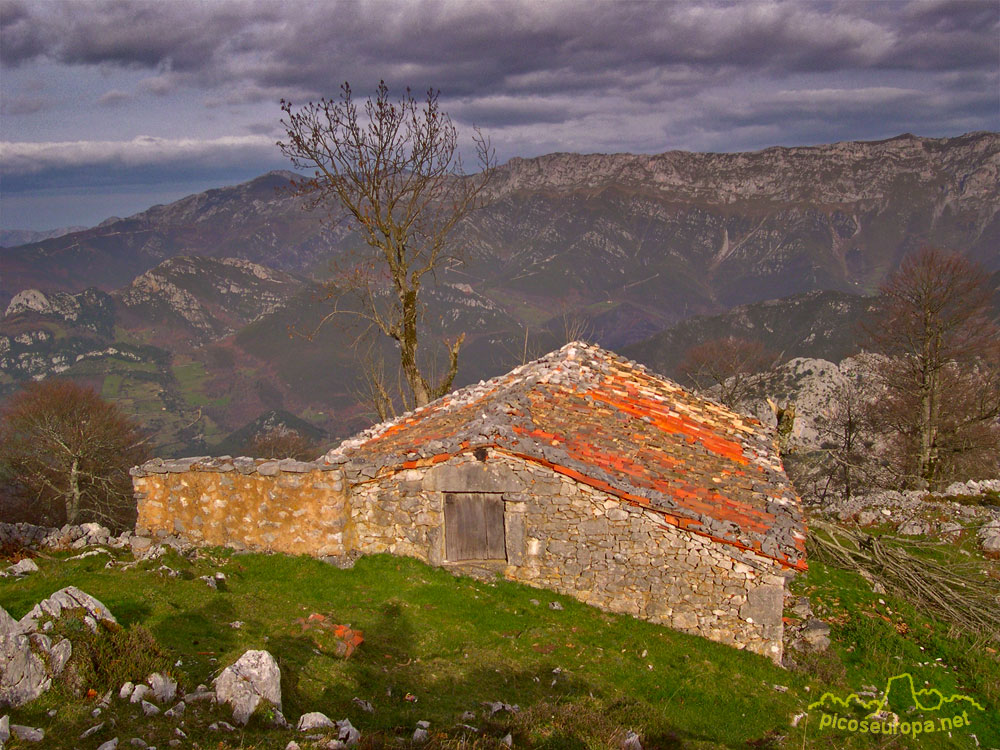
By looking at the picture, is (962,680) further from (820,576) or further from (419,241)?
(419,241)

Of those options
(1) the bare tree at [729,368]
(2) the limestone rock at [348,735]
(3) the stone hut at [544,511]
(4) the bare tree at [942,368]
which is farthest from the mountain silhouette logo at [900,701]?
(1) the bare tree at [729,368]

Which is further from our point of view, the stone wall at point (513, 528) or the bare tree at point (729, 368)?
the bare tree at point (729, 368)

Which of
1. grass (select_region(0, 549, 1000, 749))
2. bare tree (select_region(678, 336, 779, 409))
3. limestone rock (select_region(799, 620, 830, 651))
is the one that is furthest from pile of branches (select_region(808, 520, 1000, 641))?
bare tree (select_region(678, 336, 779, 409))

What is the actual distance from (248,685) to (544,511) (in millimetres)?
6268

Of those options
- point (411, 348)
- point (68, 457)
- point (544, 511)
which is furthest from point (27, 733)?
point (68, 457)

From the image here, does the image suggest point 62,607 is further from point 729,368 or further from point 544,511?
point 729,368

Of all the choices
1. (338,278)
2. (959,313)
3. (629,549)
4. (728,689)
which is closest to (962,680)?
(728,689)

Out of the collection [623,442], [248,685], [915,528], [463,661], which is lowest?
[915,528]

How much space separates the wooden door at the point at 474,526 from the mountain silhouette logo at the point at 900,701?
5697 mm

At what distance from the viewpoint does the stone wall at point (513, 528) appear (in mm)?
10914

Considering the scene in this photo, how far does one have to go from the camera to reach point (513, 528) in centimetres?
1180

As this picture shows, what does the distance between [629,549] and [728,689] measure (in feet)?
8.65

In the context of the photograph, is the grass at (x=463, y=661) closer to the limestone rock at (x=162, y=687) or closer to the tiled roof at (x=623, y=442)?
the limestone rock at (x=162, y=687)

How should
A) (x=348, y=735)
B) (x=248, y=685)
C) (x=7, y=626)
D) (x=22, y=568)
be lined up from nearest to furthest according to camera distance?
(x=7, y=626) < (x=348, y=735) < (x=248, y=685) < (x=22, y=568)
